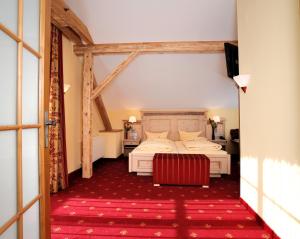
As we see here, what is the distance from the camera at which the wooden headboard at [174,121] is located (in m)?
5.61

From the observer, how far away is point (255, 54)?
2.22 metres

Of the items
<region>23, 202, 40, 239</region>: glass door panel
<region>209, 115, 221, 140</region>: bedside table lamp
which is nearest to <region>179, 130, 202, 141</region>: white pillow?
<region>209, 115, 221, 140</region>: bedside table lamp

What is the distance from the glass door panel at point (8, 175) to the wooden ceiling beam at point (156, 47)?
333 centimetres

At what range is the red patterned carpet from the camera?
1950 mm

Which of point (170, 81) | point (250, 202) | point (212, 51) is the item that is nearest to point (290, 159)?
point (250, 202)

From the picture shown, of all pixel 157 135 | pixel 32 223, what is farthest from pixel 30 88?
pixel 157 135

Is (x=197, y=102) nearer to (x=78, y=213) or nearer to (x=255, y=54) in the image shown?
(x=255, y=54)

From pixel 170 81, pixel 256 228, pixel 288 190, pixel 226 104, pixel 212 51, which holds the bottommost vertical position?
pixel 256 228

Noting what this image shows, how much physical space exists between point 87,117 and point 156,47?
1.95 metres

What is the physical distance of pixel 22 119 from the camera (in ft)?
3.23

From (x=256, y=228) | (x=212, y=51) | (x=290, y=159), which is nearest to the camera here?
(x=290, y=159)

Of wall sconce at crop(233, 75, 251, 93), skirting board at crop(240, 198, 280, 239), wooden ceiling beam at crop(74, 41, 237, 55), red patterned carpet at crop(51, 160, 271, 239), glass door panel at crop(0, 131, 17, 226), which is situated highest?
wooden ceiling beam at crop(74, 41, 237, 55)

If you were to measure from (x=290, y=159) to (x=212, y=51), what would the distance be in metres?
2.83

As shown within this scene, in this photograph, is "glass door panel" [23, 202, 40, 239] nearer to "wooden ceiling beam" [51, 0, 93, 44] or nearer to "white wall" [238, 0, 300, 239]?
"white wall" [238, 0, 300, 239]
